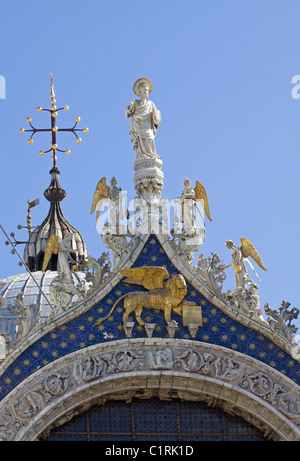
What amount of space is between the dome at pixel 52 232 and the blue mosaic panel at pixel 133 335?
1169 cm

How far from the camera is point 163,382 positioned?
24.4m

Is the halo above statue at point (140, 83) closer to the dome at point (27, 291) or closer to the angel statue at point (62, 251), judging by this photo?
the angel statue at point (62, 251)

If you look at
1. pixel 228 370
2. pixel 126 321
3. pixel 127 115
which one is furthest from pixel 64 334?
pixel 127 115

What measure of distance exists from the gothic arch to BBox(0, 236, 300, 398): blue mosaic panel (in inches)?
7.4

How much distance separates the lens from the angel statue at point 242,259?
25.5 metres

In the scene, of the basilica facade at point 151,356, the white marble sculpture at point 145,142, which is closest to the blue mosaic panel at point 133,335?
the basilica facade at point 151,356

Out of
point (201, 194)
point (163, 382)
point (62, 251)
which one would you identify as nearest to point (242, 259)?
point (201, 194)

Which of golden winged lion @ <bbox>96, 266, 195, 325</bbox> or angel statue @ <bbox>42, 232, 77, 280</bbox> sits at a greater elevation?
angel statue @ <bbox>42, 232, 77, 280</bbox>

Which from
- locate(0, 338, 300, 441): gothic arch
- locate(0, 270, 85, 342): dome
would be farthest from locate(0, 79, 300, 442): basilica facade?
locate(0, 270, 85, 342): dome

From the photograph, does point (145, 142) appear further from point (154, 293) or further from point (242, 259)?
point (154, 293)

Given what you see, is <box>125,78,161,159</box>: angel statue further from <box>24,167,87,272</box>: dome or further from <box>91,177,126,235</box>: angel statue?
<box>24,167,87,272</box>: dome

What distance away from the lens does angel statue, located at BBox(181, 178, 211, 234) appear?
2604 centimetres
